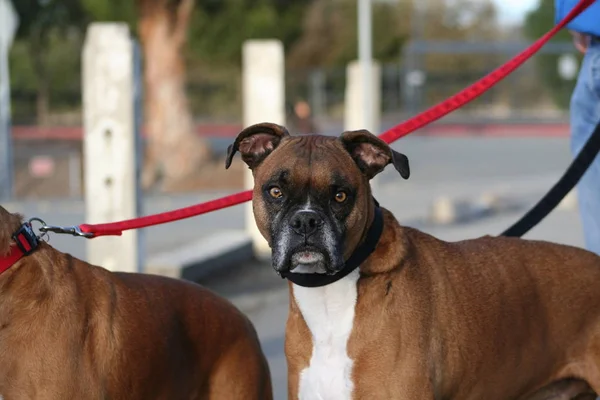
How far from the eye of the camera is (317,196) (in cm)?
421

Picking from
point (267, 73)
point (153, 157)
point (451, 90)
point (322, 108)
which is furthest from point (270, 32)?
point (267, 73)

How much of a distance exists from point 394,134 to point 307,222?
1.44 meters

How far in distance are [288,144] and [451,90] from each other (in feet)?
151

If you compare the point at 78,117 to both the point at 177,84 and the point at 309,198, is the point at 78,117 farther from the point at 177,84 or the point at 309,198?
the point at 309,198

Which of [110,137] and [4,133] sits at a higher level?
[110,137]

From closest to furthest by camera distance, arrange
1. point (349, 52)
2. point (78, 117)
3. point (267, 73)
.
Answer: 1. point (267, 73)
2. point (78, 117)
3. point (349, 52)

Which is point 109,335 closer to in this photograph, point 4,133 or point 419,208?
point 419,208

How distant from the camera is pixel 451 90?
4978cm

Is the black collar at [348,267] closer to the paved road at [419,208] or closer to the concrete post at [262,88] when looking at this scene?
the paved road at [419,208]

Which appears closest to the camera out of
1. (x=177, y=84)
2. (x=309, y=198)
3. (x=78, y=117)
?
(x=309, y=198)

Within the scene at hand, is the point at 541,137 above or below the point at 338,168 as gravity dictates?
below

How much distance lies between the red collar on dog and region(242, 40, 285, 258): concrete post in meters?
8.09

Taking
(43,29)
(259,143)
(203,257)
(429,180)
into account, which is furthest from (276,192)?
(43,29)

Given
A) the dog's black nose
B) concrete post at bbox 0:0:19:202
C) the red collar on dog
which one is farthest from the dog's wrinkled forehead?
concrete post at bbox 0:0:19:202
